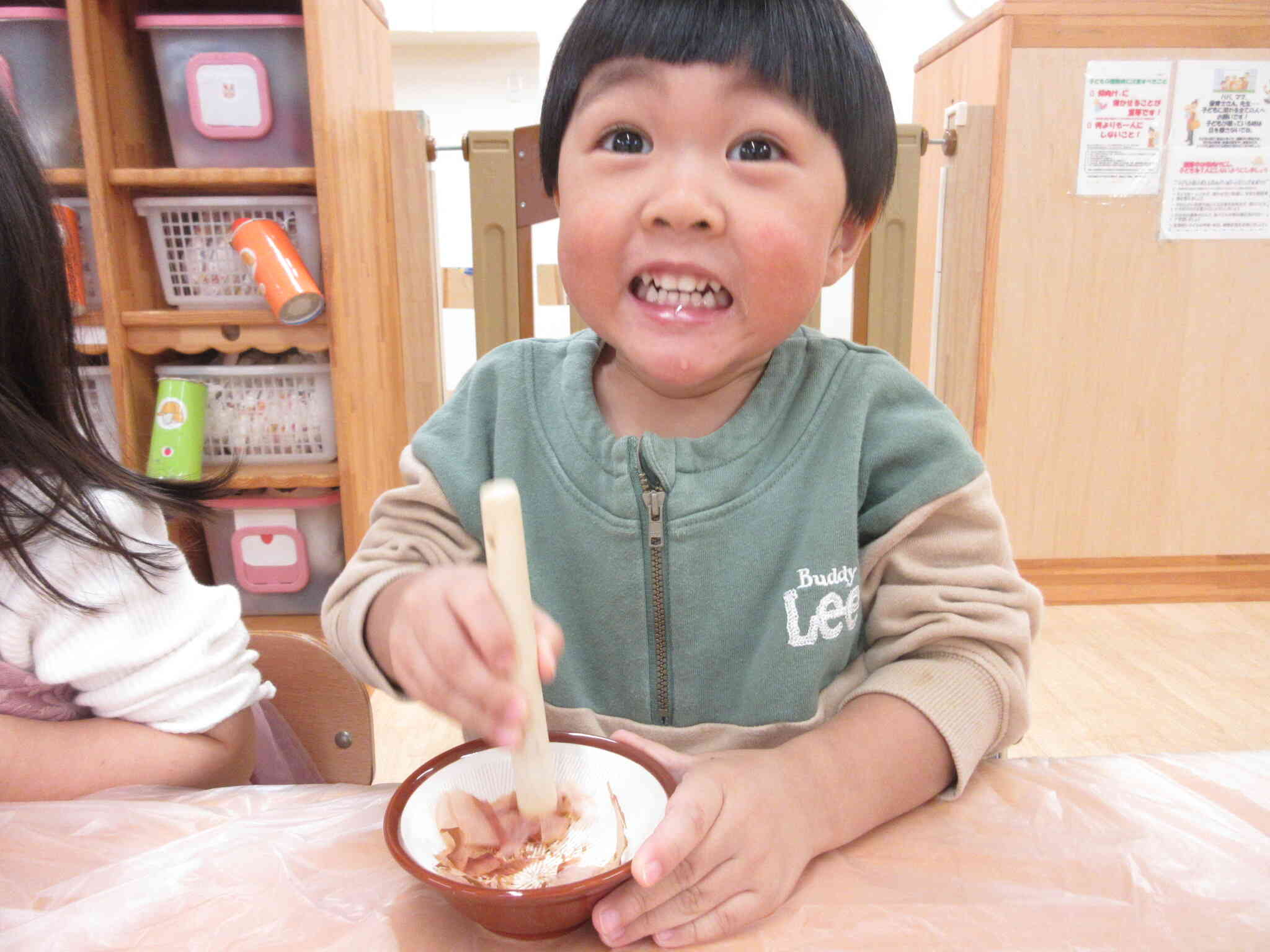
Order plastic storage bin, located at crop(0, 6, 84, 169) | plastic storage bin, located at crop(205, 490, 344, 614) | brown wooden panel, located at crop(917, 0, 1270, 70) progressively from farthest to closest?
brown wooden panel, located at crop(917, 0, 1270, 70) < plastic storage bin, located at crop(205, 490, 344, 614) < plastic storage bin, located at crop(0, 6, 84, 169)

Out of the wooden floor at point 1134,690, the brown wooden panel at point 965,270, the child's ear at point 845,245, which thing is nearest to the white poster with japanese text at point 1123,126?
the brown wooden panel at point 965,270

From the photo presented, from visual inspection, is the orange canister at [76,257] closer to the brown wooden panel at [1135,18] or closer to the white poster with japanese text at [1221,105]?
the brown wooden panel at [1135,18]

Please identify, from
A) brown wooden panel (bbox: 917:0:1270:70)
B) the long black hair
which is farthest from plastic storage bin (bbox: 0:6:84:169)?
brown wooden panel (bbox: 917:0:1270:70)

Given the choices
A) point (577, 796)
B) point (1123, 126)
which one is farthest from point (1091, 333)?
point (577, 796)

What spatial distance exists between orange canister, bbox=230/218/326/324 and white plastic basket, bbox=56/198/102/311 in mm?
267

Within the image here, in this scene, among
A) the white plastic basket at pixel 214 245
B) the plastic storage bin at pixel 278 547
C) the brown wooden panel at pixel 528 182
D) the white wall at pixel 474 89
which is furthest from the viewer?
the white wall at pixel 474 89

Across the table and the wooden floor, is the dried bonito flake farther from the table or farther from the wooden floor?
the wooden floor

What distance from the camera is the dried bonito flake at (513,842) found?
16.0 inches

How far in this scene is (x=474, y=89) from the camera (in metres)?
3.11

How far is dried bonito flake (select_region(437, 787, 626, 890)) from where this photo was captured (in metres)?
0.41

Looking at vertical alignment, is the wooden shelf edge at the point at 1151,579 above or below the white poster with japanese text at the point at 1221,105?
below

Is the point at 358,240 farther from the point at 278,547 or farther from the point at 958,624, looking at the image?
the point at 958,624

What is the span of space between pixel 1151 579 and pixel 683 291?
2.00 meters

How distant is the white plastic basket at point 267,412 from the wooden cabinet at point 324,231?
5 centimetres
